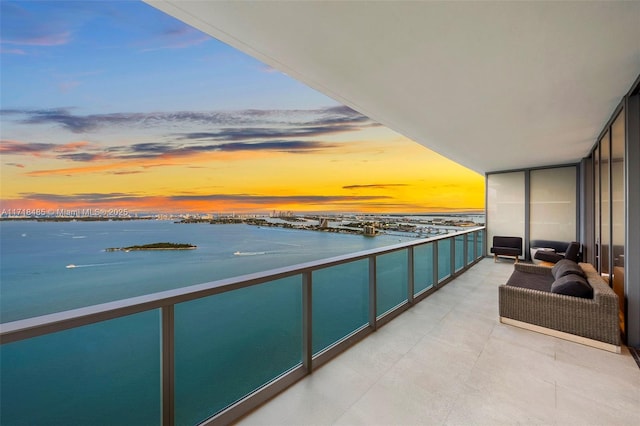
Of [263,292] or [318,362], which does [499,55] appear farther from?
[318,362]

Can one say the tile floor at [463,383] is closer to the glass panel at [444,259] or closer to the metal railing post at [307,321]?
the metal railing post at [307,321]

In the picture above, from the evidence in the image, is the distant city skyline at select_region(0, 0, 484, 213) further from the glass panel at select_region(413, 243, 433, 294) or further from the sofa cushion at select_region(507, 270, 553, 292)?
the sofa cushion at select_region(507, 270, 553, 292)

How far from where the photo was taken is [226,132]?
1204 cm

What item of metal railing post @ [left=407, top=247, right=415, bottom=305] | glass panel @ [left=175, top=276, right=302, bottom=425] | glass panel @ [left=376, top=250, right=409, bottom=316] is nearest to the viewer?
glass panel @ [left=175, top=276, right=302, bottom=425]

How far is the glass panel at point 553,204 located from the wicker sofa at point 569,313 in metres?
4.44

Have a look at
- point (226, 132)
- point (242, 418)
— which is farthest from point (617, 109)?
point (226, 132)

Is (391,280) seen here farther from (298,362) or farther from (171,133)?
(171,133)

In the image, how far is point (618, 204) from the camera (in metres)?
3.21

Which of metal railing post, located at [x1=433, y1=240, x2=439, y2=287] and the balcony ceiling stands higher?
the balcony ceiling

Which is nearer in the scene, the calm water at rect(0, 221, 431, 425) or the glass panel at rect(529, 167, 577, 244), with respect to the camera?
the calm water at rect(0, 221, 431, 425)

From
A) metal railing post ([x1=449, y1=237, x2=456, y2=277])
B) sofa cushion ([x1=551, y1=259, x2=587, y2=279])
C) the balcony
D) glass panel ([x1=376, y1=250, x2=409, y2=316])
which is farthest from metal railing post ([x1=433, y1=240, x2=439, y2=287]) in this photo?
sofa cushion ([x1=551, y1=259, x2=587, y2=279])

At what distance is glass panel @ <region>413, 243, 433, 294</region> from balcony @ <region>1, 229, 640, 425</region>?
2.42 ft

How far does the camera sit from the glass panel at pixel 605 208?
146 inches

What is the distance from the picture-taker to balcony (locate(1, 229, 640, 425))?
1299mm
